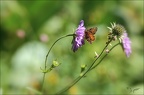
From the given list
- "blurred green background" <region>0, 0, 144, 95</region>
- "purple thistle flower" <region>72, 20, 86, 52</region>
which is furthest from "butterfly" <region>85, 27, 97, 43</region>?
"blurred green background" <region>0, 0, 144, 95</region>

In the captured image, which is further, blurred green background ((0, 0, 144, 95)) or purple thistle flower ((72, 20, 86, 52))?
blurred green background ((0, 0, 144, 95))

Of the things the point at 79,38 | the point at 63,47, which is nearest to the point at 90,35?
the point at 79,38

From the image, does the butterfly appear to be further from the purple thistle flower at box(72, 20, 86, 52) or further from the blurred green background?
the blurred green background

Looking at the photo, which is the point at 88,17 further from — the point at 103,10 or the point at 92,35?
the point at 92,35

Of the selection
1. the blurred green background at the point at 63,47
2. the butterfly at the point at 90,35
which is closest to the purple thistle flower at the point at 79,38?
the butterfly at the point at 90,35

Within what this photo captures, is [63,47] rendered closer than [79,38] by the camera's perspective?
No

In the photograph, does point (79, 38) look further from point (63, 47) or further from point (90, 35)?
point (63, 47)

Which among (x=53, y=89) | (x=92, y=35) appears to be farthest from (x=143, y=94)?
(x=92, y=35)

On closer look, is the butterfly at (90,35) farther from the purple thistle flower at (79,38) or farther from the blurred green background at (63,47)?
the blurred green background at (63,47)

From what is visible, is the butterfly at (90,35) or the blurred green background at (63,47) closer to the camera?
the butterfly at (90,35)
